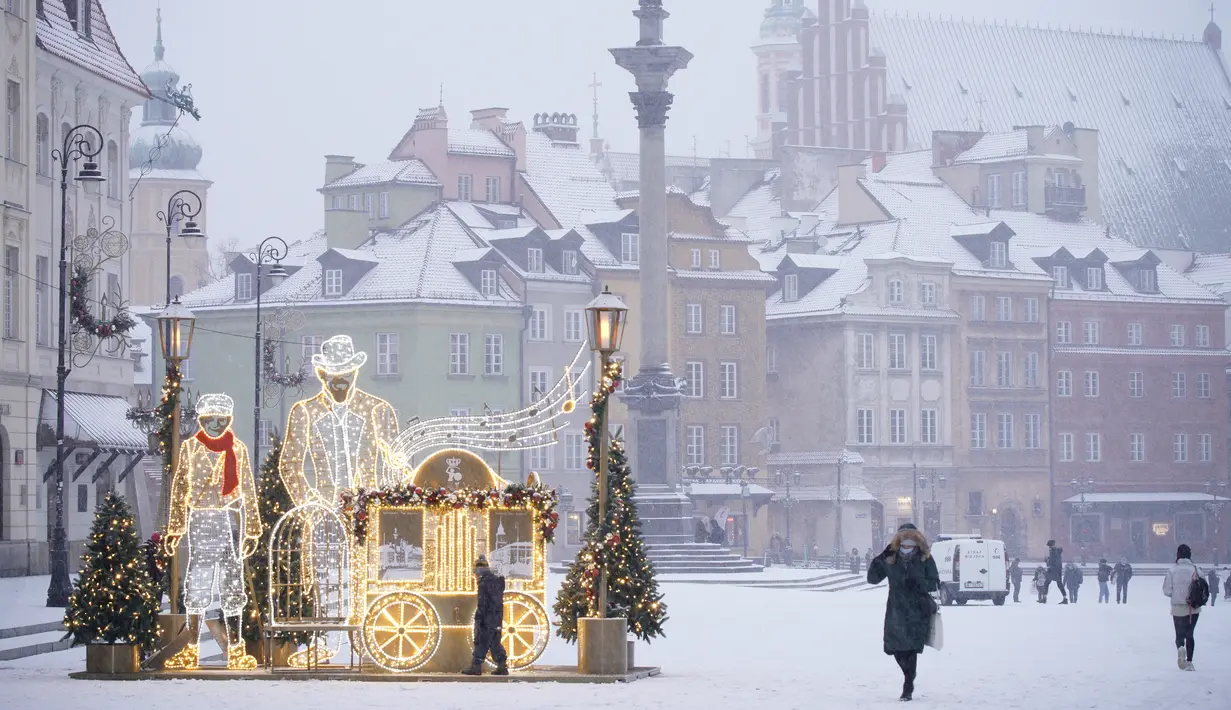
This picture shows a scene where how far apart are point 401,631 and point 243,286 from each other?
55.9 m

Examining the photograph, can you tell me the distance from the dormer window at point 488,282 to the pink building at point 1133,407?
23.6 m

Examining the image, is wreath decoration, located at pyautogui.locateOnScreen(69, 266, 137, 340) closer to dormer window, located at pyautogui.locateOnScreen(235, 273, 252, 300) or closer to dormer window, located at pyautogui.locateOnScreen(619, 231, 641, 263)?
dormer window, located at pyautogui.locateOnScreen(235, 273, 252, 300)

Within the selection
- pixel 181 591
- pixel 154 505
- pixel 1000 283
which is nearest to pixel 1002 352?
pixel 1000 283

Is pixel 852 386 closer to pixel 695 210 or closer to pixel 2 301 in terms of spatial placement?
pixel 695 210

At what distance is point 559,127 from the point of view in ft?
291

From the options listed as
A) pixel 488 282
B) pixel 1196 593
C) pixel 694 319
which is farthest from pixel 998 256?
pixel 1196 593

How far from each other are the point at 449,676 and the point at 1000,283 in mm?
67237

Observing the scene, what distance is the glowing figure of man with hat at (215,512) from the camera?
2208cm

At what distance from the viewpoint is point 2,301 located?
4162 centimetres

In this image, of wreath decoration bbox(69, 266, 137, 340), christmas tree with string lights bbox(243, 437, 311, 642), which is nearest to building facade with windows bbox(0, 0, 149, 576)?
wreath decoration bbox(69, 266, 137, 340)

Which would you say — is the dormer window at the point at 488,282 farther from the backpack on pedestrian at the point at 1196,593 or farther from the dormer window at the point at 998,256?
the backpack on pedestrian at the point at 1196,593

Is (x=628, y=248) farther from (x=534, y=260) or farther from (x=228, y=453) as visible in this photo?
(x=228, y=453)

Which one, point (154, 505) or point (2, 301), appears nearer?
point (2, 301)

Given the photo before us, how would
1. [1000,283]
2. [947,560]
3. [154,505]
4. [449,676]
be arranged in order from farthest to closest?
[1000,283]
[154,505]
[947,560]
[449,676]
